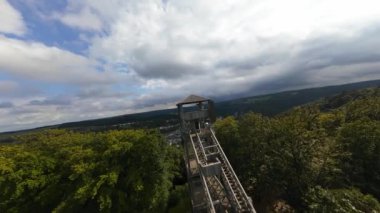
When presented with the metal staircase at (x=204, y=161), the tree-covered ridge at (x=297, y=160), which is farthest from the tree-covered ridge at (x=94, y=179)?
the tree-covered ridge at (x=297, y=160)

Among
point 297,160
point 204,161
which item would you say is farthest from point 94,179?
point 297,160

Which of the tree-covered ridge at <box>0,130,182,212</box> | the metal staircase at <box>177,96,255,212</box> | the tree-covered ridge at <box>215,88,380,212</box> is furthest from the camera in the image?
the tree-covered ridge at <box>215,88,380,212</box>

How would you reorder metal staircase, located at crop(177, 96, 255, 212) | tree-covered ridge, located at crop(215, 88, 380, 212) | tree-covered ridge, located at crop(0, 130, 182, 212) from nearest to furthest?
metal staircase, located at crop(177, 96, 255, 212)
tree-covered ridge, located at crop(0, 130, 182, 212)
tree-covered ridge, located at crop(215, 88, 380, 212)

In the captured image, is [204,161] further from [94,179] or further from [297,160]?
[94,179]

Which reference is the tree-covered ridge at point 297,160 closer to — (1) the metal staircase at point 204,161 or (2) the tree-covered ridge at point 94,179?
(1) the metal staircase at point 204,161

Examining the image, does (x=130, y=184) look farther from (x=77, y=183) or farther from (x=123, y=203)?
(x=77, y=183)

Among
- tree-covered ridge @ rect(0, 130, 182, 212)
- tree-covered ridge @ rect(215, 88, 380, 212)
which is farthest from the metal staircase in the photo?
tree-covered ridge @ rect(215, 88, 380, 212)

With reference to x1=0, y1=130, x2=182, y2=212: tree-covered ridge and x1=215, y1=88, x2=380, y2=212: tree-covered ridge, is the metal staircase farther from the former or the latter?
x1=215, y1=88, x2=380, y2=212: tree-covered ridge

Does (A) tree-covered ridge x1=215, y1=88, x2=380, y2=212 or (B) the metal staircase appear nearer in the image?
(B) the metal staircase
